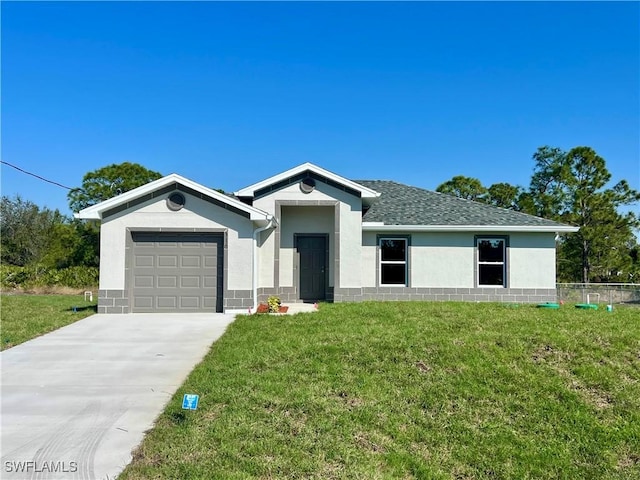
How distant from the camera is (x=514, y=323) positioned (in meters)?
8.84

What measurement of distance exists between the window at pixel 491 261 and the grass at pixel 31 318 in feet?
41.2

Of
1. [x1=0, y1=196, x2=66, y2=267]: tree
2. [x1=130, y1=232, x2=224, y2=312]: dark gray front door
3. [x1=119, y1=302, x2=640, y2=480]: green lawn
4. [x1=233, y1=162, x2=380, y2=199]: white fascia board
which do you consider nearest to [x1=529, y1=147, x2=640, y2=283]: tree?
[x1=233, y1=162, x2=380, y2=199]: white fascia board

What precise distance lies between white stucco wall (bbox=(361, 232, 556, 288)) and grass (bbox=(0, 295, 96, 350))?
9.11m

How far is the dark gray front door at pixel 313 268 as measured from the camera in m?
15.3

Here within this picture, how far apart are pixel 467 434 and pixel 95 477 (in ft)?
11.8

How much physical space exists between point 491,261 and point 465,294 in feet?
4.97

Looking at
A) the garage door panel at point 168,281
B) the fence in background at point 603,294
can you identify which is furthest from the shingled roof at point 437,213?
the garage door panel at point 168,281

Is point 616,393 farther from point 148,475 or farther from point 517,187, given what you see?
point 517,187

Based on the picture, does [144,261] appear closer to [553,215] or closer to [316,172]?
[316,172]

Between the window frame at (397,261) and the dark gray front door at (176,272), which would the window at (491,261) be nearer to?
the window frame at (397,261)

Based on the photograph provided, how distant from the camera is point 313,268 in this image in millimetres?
15320

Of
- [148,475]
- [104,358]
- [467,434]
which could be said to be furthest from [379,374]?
[104,358]

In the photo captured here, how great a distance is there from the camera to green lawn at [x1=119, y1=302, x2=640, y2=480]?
404 centimetres

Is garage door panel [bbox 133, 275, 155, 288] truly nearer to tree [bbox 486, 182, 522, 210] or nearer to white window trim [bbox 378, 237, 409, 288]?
white window trim [bbox 378, 237, 409, 288]
